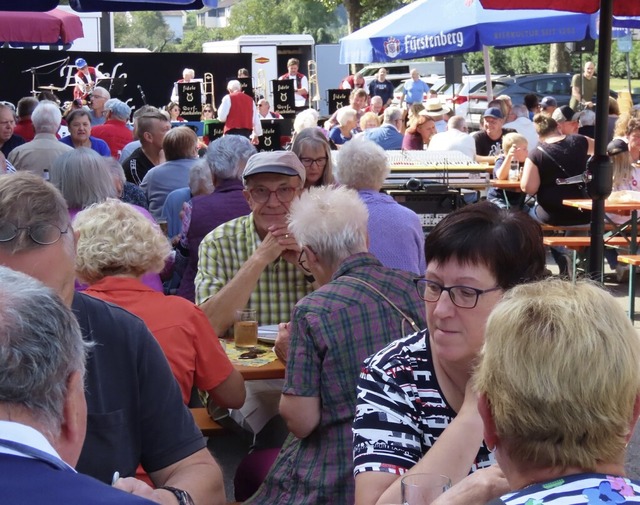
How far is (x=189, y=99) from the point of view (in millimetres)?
19891

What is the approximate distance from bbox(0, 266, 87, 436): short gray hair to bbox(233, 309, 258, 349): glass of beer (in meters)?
2.50

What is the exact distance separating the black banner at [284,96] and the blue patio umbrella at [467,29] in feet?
25.4

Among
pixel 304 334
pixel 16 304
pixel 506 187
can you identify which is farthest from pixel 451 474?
pixel 506 187

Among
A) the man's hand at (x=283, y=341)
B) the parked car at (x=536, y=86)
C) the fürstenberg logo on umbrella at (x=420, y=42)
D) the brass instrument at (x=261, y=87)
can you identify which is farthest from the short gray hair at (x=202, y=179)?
the brass instrument at (x=261, y=87)

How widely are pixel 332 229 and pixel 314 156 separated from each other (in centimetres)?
288

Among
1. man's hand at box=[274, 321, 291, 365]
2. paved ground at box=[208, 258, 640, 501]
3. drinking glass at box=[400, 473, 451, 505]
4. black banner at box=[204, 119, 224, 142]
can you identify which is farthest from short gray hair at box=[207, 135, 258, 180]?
black banner at box=[204, 119, 224, 142]

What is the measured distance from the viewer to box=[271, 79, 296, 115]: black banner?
20016 mm

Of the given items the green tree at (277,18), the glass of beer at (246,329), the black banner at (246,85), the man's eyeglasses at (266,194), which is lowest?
the glass of beer at (246,329)

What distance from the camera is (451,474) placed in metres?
2.15

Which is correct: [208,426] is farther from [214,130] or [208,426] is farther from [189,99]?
[189,99]

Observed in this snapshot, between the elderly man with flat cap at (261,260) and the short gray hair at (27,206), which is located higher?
the short gray hair at (27,206)

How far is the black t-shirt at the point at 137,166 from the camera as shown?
8.23 metres

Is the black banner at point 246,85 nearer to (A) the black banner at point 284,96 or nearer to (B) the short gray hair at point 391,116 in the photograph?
(A) the black banner at point 284,96

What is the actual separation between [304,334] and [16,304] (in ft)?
5.03
